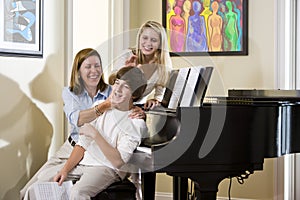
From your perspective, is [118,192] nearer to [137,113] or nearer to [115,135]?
[115,135]

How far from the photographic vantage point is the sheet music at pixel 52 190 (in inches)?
137

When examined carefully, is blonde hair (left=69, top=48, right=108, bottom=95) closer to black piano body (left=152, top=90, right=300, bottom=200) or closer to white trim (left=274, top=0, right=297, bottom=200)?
black piano body (left=152, top=90, right=300, bottom=200)

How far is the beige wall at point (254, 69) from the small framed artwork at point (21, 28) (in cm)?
134

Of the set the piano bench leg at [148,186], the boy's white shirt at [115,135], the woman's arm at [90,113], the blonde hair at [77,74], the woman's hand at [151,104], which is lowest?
the piano bench leg at [148,186]

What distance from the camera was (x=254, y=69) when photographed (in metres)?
4.55

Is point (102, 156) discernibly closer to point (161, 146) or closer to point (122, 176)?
point (122, 176)

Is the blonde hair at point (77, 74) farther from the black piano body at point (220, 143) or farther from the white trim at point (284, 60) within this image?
the white trim at point (284, 60)

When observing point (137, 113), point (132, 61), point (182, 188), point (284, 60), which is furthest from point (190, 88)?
point (284, 60)

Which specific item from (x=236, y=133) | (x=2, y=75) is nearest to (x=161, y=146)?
(x=236, y=133)

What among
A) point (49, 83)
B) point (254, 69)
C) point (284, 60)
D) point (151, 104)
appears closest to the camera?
point (151, 104)

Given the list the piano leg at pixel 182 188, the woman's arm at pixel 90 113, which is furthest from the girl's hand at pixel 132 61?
the piano leg at pixel 182 188

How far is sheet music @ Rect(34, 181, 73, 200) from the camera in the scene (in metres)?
3.47

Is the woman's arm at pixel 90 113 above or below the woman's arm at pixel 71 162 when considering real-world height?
above

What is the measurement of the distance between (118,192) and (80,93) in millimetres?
799
